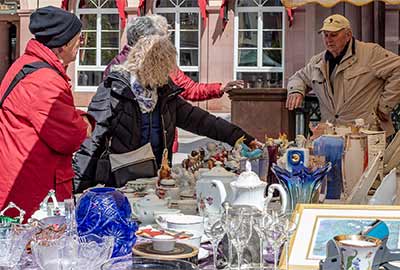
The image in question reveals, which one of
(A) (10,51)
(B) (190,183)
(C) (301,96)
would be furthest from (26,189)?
(A) (10,51)

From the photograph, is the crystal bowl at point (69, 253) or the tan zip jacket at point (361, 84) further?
the tan zip jacket at point (361, 84)

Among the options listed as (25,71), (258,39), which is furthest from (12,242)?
(258,39)

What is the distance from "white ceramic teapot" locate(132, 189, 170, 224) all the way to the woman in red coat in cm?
67

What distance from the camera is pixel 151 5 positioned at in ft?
59.1

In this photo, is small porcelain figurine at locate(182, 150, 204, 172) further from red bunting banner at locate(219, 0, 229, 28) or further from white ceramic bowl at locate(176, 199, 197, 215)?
red bunting banner at locate(219, 0, 229, 28)

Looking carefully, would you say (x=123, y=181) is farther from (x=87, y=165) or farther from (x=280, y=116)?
(x=280, y=116)

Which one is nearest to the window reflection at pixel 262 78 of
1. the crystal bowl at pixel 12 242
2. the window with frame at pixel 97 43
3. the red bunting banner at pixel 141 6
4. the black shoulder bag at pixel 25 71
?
the red bunting banner at pixel 141 6

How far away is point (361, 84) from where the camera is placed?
5.05m

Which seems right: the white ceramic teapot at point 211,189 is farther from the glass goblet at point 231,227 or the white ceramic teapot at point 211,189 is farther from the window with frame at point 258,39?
the window with frame at point 258,39

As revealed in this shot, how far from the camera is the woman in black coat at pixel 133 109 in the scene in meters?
3.50

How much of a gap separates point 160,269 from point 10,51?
20.2 meters

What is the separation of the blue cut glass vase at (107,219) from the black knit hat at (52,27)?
1301 mm

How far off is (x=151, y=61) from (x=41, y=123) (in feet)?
3.01

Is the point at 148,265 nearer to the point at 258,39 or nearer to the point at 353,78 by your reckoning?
the point at 353,78
